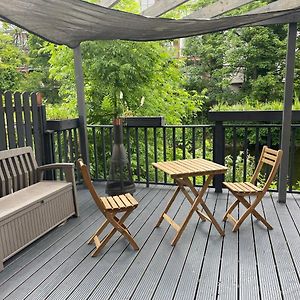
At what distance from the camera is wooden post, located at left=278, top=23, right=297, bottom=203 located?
145 inches

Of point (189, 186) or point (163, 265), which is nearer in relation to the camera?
point (163, 265)

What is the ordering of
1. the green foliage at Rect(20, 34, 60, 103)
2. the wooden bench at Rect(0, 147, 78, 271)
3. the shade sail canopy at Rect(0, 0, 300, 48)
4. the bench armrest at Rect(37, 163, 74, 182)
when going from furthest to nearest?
the green foliage at Rect(20, 34, 60, 103)
the bench armrest at Rect(37, 163, 74, 182)
the wooden bench at Rect(0, 147, 78, 271)
the shade sail canopy at Rect(0, 0, 300, 48)

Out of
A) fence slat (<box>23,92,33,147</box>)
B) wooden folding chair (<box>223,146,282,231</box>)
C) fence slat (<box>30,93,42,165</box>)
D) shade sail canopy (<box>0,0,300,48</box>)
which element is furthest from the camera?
fence slat (<box>30,93,42,165</box>)

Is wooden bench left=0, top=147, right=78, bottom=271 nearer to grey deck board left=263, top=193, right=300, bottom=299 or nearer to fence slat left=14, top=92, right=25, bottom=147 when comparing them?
fence slat left=14, top=92, right=25, bottom=147

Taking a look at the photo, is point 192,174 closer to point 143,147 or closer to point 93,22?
point 93,22

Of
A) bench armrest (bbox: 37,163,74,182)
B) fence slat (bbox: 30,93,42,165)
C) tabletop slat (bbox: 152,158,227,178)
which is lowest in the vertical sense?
bench armrest (bbox: 37,163,74,182)

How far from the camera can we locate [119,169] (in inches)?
171

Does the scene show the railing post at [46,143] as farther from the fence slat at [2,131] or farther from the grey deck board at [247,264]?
the grey deck board at [247,264]

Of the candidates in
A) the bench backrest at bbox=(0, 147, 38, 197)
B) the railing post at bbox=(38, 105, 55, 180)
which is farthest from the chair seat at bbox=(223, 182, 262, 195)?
the railing post at bbox=(38, 105, 55, 180)

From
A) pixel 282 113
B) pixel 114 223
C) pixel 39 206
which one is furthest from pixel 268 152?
pixel 39 206

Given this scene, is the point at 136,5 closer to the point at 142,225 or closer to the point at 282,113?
the point at 282,113

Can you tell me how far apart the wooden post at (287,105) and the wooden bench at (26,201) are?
256 cm

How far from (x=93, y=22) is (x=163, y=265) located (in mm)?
2245

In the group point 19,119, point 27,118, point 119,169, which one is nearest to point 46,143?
point 27,118
